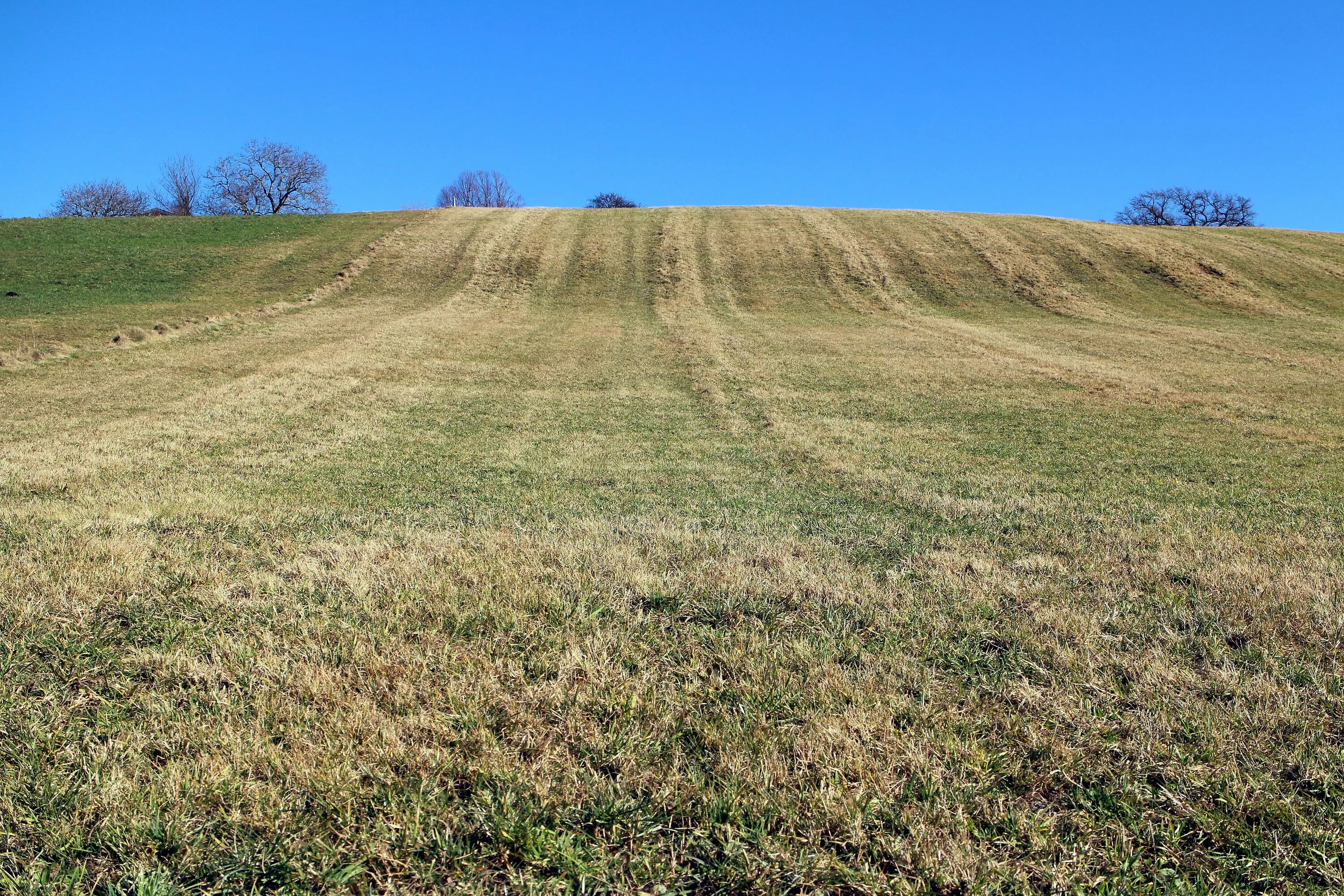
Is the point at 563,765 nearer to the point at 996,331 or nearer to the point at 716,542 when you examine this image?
the point at 716,542

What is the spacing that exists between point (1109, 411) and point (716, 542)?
1268 cm

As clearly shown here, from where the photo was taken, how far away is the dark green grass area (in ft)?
88.8

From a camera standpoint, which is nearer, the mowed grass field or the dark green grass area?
the mowed grass field

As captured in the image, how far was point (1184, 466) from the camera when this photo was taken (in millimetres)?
10711

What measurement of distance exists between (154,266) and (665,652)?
141 ft

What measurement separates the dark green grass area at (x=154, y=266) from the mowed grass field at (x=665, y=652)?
53.1 feet

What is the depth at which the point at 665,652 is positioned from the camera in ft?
14.1

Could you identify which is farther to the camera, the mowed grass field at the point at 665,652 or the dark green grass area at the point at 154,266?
the dark green grass area at the point at 154,266

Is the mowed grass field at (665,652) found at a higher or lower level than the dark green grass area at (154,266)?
lower

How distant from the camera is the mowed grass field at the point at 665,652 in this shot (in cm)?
275

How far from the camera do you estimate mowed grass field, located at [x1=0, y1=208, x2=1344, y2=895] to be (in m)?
2.75

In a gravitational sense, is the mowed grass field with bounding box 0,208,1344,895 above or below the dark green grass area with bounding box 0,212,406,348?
below

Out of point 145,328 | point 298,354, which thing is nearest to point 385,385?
point 298,354

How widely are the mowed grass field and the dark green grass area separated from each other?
16195 mm
